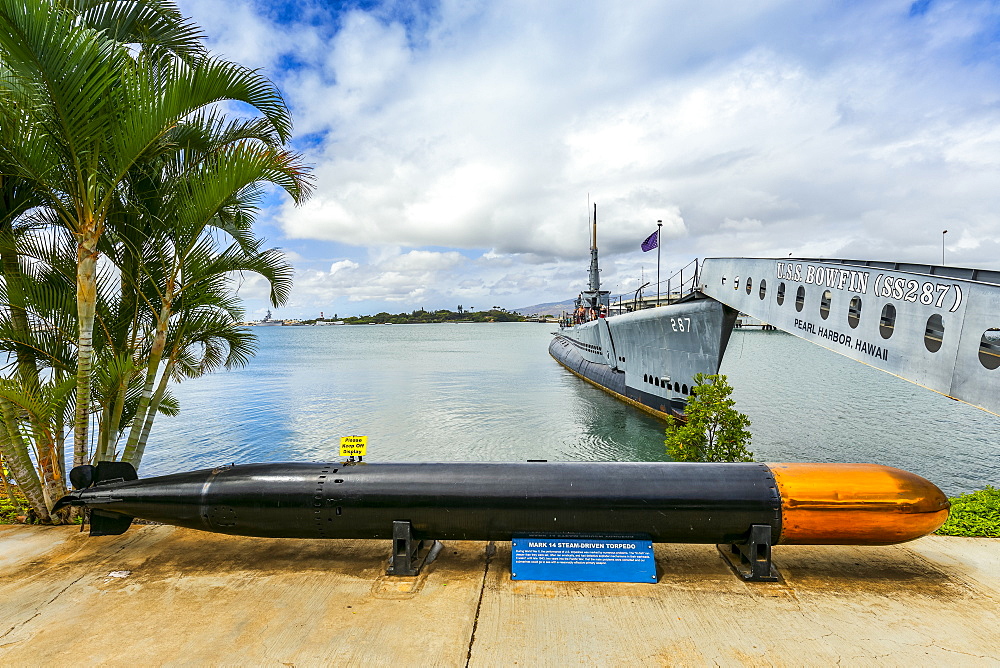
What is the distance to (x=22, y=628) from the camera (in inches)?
192

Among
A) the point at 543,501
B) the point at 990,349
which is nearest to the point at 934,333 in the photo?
the point at 990,349

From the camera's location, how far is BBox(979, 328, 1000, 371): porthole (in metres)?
6.89

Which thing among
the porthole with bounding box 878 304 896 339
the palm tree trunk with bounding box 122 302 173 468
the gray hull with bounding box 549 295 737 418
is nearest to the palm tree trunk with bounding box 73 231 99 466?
the palm tree trunk with bounding box 122 302 173 468

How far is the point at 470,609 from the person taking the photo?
5223mm

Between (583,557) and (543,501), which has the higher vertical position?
(543,501)

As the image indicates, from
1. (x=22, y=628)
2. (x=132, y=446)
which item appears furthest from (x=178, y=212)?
(x=22, y=628)

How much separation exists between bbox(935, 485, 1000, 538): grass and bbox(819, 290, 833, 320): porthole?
3.92 m

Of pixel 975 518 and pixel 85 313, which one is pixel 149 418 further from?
pixel 975 518

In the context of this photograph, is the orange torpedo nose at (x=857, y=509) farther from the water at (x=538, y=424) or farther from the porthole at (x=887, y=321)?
the water at (x=538, y=424)

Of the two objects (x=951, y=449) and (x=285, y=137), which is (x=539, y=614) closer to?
(x=285, y=137)

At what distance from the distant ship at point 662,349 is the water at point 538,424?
122cm

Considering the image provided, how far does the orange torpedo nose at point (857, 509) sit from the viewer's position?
579 cm

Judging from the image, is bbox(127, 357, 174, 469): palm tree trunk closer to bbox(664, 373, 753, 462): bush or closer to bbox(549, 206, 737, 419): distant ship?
bbox(664, 373, 753, 462): bush

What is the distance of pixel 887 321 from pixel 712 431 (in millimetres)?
3760
